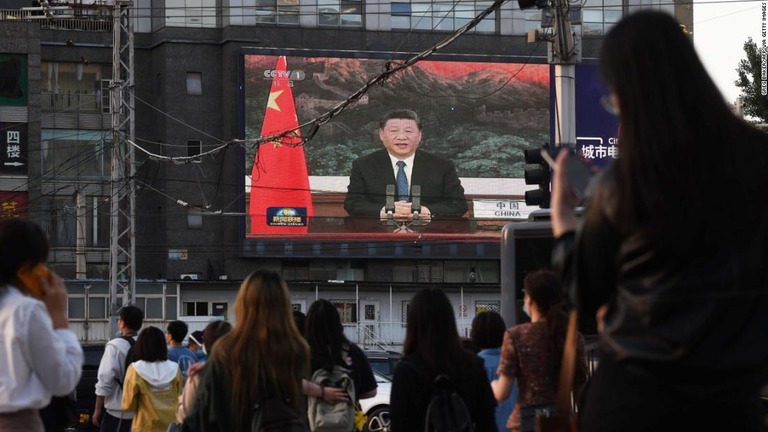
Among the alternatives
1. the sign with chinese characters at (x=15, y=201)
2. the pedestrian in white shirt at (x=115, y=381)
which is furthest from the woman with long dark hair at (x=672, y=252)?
the sign with chinese characters at (x=15, y=201)

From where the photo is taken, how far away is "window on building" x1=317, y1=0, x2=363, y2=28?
2640 inches

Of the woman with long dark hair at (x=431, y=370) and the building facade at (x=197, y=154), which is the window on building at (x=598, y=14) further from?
the woman with long dark hair at (x=431, y=370)

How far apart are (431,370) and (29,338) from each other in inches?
90.9

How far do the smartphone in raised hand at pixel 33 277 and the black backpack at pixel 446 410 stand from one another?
7.09 ft

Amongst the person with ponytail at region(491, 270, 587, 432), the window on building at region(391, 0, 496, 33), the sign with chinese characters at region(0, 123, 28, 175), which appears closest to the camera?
the person with ponytail at region(491, 270, 587, 432)

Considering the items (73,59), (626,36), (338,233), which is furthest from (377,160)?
(626,36)

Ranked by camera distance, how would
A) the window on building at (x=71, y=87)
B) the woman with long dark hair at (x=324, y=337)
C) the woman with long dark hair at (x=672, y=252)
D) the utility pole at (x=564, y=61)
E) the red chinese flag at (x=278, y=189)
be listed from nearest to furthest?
the woman with long dark hair at (x=672, y=252) < the woman with long dark hair at (x=324, y=337) < the utility pole at (x=564, y=61) < the red chinese flag at (x=278, y=189) < the window on building at (x=71, y=87)

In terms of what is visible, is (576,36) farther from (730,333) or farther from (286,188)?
(286,188)

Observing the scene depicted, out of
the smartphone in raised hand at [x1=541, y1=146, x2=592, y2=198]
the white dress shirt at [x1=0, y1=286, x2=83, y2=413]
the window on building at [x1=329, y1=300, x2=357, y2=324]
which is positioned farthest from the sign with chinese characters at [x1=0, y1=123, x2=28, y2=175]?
the smartphone in raised hand at [x1=541, y1=146, x2=592, y2=198]

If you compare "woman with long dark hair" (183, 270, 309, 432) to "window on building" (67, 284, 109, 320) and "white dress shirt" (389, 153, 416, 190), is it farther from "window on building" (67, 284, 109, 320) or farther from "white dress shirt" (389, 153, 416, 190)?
"white dress shirt" (389, 153, 416, 190)

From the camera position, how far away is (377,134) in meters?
66.0

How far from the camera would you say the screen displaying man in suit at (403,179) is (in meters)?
65.2

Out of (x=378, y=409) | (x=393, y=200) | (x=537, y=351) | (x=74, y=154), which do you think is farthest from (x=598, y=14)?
(x=537, y=351)

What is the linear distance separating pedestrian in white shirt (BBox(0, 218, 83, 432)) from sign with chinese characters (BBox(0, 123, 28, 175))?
196ft
